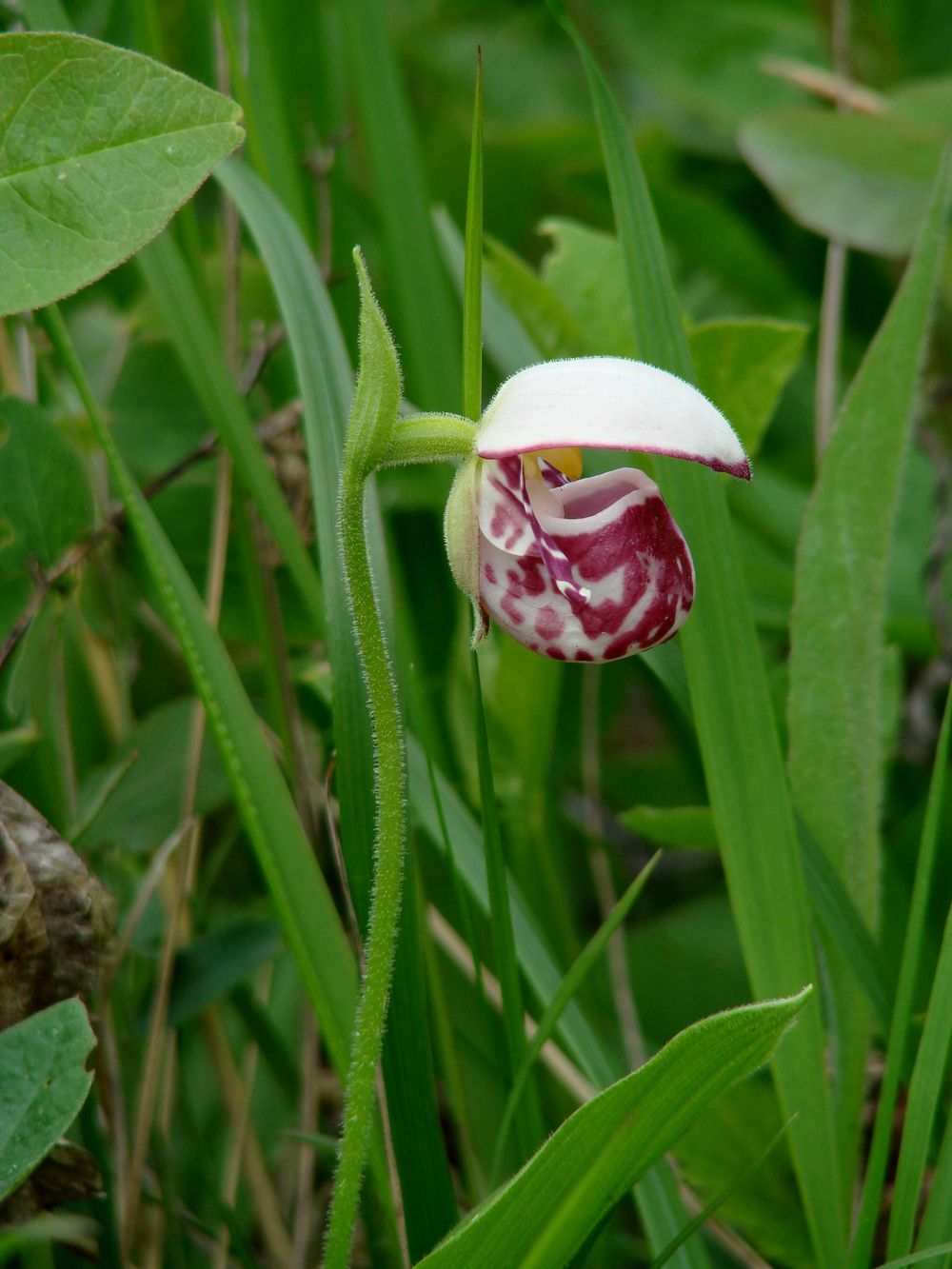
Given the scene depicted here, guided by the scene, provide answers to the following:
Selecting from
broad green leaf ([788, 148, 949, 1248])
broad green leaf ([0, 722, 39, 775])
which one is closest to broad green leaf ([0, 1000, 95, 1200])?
broad green leaf ([0, 722, 39, 775])

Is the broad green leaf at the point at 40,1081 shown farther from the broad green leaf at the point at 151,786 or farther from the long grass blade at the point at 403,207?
the long grass blade at the point at 403,207

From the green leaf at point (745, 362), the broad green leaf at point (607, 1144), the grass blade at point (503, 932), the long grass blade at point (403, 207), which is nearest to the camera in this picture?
the broad green leaf at point (607, 1144)

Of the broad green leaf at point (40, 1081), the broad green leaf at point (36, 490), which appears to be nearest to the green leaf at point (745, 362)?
the broad green leaf at point (36, 490)

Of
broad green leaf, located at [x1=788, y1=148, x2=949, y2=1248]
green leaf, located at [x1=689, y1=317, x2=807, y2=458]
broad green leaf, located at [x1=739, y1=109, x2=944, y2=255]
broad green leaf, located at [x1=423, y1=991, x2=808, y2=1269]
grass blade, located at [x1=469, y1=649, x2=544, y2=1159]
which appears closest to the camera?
broad green leaf, located at [x1=423, y1=991, x2=808, y2=1269]

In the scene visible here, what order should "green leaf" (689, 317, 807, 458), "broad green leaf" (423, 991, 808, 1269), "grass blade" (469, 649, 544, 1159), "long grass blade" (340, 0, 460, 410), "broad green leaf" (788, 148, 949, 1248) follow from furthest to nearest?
"long grass blade" (340, 0, 460, 410)
"green leaf" (689, 317, 807, 458)
"broad green leaf" (788, 148, 949, 1248)
"grass blade" (469, 649, 544, 1159)
"broad green leaf" (423, 991, 808, 1269)

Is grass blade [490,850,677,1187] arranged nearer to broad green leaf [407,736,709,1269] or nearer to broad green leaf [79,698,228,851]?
broad green leaf [407,736,709,1269]

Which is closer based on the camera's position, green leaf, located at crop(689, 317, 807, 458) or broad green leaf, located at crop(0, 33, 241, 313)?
broad green leaf, located at crop(0, 33, 241, 313)
